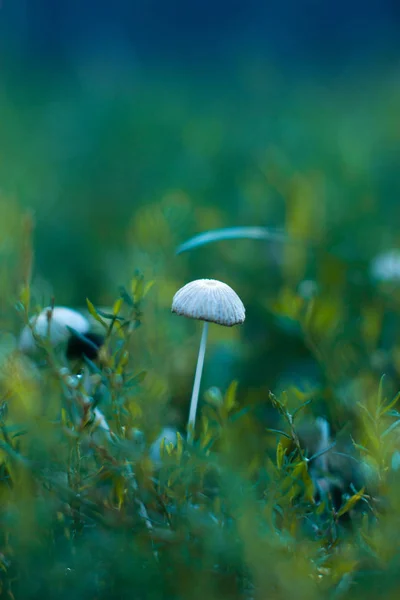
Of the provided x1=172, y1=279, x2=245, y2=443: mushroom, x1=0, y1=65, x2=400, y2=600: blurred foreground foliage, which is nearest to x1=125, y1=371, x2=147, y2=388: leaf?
x1=0, y1=65, x2=400, y2=600: blurred foreground foliage

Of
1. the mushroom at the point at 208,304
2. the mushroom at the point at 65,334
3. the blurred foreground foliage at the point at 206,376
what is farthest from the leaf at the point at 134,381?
the mushroom at the point at 65,334

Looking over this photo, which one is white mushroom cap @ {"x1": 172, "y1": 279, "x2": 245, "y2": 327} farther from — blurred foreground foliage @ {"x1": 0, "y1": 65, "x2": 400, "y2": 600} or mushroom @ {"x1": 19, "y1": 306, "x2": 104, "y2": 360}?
mushroom @ {"x1": 19, "y1": 306, "x2": 104, "y2": 360}

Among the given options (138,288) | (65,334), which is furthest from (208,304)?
(65,334)

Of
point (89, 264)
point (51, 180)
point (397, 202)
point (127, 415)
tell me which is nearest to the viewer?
point (127, 415)

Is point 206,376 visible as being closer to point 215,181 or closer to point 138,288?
point 138,288

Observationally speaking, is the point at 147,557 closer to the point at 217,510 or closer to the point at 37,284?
the point at 217,510

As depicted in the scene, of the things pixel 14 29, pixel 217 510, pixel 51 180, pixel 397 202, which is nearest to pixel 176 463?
pixel 217 510
